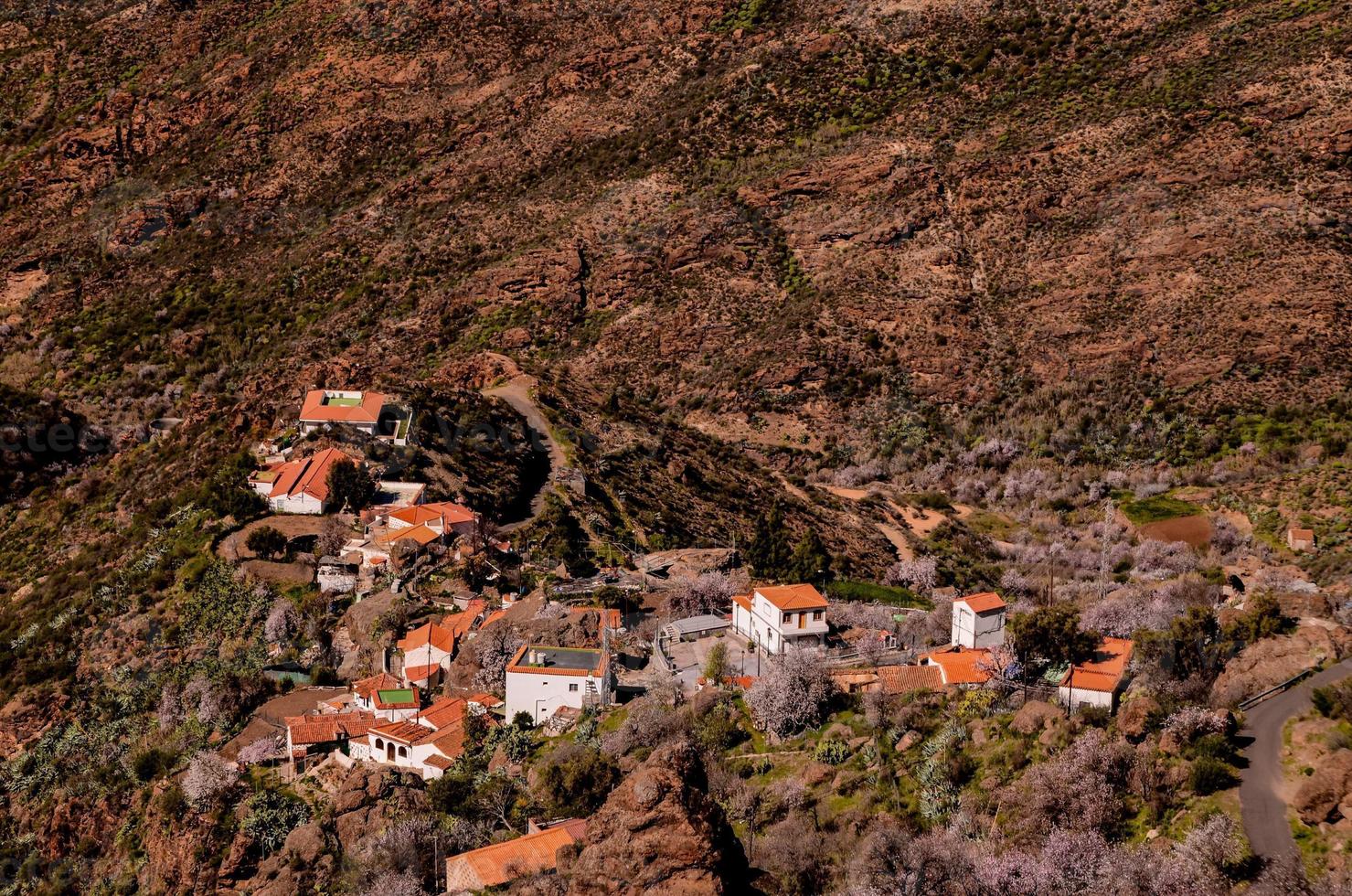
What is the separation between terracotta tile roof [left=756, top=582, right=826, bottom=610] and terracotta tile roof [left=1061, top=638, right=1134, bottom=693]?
698cm

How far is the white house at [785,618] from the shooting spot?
29.5m

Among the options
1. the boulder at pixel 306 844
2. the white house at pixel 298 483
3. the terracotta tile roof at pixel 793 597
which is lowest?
the boulder at pixel 306 844

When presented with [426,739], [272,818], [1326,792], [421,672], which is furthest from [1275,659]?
[272,818]

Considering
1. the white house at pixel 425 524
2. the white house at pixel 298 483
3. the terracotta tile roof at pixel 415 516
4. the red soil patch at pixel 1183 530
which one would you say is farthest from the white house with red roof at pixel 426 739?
the red soil patch at pixel 1183 530

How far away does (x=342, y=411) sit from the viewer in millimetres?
42219

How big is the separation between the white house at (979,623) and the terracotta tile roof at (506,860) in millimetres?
13042

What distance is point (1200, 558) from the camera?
1748 inches

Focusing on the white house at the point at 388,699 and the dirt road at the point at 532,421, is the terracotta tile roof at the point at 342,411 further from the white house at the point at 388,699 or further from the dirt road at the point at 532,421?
the white house at the point at 388,699

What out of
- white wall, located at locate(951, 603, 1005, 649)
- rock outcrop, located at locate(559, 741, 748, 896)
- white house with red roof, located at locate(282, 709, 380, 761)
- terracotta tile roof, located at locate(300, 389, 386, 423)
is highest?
rock outcrop, located at locate(559, 741, 748, 896)

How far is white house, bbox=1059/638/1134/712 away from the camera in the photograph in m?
22.9

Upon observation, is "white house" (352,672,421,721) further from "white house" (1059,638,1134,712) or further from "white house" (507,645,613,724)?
"white house" (1059,638,1134,712)

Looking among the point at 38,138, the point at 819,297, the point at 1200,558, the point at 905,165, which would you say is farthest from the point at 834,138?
the point at 38,138

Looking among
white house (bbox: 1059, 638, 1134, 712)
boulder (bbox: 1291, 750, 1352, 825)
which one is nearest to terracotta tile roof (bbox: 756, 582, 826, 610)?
white house (bbox: 1059, 638, 1134, 712)

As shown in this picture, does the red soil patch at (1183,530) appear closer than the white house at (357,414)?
No
